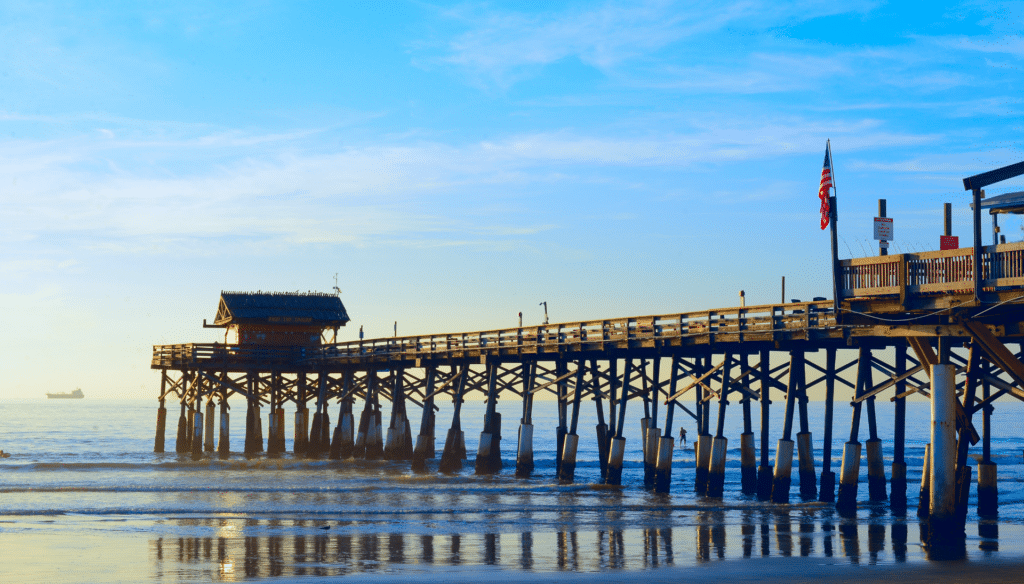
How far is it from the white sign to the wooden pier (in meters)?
0.64

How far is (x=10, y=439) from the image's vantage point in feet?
306

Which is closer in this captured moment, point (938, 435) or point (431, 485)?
point (938, 435)

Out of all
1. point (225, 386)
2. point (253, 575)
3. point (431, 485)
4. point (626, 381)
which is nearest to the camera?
point (253, 575)

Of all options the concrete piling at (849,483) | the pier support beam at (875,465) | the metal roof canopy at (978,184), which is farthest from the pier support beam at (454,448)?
the metal roof canopy at (978,184)

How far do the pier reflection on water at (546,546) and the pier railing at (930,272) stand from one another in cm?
483

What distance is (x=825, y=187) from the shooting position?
2144cm

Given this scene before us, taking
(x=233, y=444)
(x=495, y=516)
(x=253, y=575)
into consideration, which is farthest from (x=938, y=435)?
(x=233, y=444)

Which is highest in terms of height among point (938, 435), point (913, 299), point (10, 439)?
point (913, 299)

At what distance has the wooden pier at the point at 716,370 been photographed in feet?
63.1

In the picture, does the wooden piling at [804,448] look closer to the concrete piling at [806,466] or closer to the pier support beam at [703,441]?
the concrete piling at [806,466]

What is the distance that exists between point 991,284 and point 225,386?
36.8 metres

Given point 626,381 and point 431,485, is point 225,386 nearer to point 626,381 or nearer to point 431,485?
point 431,485

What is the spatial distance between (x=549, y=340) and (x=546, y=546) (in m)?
13.0

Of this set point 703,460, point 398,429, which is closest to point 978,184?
point 703,460
